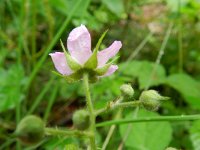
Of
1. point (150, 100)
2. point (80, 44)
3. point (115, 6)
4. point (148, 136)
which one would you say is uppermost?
point (115, 6)

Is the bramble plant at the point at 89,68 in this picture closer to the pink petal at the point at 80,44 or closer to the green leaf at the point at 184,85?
the pink petal at the point at 80,44

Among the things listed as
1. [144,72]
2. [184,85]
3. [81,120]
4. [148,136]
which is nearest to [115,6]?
[144,72]

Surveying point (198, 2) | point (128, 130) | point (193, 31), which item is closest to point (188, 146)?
point (128, 130)

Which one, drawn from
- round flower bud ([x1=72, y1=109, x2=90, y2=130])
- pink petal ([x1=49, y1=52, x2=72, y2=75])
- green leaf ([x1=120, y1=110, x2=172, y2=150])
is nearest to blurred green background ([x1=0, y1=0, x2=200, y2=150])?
green leaf ([x1=120, y1=110, x2=172, y2=150])

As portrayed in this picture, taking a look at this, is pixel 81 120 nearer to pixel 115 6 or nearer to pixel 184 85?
pixel 184 85

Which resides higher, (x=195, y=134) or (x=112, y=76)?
(x=112, y=76)

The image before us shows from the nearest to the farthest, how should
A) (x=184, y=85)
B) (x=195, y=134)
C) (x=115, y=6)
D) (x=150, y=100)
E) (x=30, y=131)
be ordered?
(x=30, y=131)
(x=150, y=100)
(x=195, y=134)
(x=184, y=85)
(x=115, y=6)
